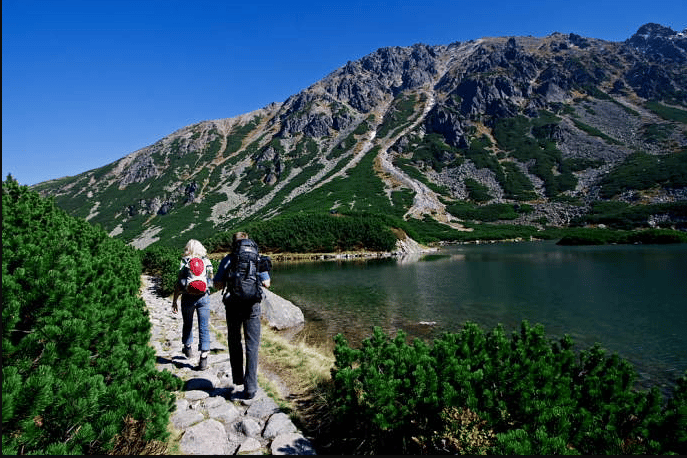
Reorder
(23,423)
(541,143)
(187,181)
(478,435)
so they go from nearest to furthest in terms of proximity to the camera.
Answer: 1. (23,423)
2. (478,435)
3. (541,143)
4. (187,181)

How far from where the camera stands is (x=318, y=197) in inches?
5674

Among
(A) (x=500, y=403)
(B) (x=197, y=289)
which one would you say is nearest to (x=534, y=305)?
(A) (x=500, y=403)

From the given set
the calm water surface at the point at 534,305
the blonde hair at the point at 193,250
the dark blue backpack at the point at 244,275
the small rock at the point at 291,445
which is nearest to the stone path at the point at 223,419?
the small rock at the point at 291,445

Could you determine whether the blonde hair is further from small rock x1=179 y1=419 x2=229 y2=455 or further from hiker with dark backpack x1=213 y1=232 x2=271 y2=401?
small rock x1=179 y1=419 x2=229 y2=455

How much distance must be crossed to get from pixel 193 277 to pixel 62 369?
15.7ft

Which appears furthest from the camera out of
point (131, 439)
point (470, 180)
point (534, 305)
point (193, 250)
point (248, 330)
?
point (470, 180)

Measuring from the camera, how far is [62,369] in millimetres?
3975

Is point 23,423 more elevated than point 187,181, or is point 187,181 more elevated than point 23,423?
point 187,181

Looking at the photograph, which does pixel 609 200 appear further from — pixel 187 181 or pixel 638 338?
pixel 187 181

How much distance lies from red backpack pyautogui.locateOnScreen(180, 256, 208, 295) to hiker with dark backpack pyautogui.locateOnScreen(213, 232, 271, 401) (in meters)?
1.96

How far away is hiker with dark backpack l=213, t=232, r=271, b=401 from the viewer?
663 centimetres

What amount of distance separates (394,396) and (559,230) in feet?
443

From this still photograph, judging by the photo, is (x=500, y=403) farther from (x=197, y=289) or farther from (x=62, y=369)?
(x=197, y=289)

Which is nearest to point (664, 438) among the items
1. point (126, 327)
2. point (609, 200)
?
point (126, 327)
